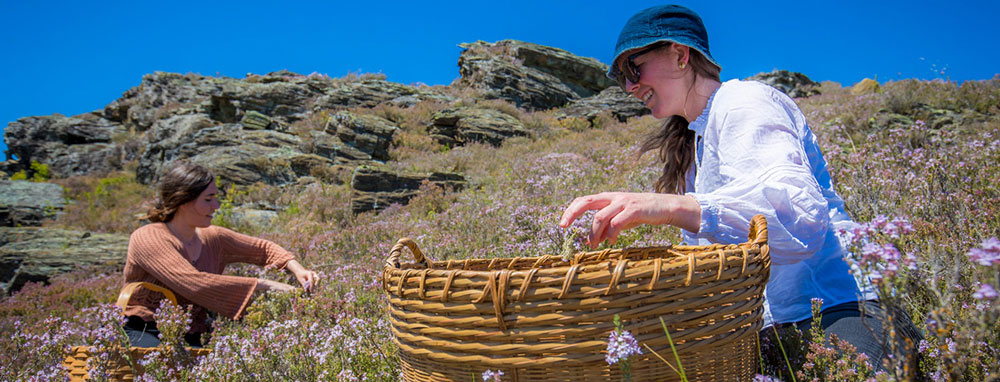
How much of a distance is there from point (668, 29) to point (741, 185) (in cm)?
82

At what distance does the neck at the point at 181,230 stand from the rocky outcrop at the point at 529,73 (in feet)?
57.2

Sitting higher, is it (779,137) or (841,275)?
(779,137)

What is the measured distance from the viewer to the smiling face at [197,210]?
4.00m

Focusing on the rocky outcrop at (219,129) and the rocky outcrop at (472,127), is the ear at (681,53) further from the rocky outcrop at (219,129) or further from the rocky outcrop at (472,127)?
the rocky outcrop at (472,127)

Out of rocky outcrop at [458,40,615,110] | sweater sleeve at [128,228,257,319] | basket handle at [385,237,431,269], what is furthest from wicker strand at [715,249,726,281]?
rocky outcrop at [458,40,615,110]

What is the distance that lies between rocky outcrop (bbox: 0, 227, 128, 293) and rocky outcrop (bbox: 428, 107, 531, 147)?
8278 millimetres

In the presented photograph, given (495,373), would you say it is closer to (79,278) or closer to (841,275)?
(841,275)

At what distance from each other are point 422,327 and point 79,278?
7.84 meters

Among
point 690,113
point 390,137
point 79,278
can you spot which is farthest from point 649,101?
point 390,137

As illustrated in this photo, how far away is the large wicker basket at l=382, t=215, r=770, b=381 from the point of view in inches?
47.3

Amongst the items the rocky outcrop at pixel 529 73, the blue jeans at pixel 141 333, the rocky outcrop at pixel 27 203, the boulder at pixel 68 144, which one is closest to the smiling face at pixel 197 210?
the blue jeans at pixel 141 333

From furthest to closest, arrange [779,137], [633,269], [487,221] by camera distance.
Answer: [487,221]
[779,137]
[633,269]

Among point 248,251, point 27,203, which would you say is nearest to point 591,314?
point 248,251

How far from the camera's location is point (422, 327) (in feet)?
4.59
